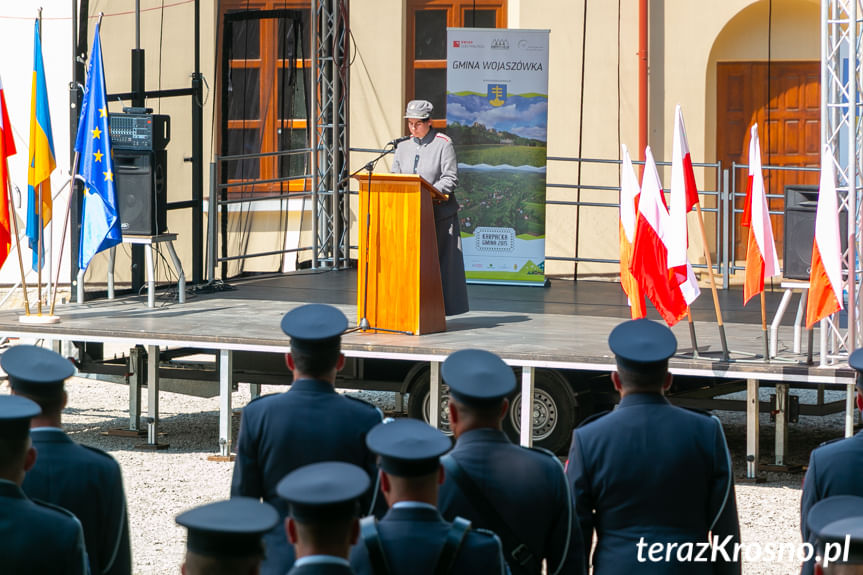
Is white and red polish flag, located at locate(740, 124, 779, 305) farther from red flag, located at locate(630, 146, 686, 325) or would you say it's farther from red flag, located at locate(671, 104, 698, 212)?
red flag, located at locate(630, 146, 686, 325)

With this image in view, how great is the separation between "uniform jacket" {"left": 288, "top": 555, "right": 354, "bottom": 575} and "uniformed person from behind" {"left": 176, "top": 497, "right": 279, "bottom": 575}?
79 millimetres

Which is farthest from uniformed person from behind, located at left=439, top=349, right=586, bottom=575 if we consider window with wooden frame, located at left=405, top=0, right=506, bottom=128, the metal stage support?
window with wooden frame, located at left=405, top=0, right=506, bottom=128

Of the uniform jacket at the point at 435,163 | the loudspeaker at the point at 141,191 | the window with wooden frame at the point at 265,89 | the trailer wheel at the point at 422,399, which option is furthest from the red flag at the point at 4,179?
the window with wooden frame at the point at 265,89

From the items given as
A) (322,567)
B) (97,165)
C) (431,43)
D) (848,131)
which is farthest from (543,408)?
(431,43)

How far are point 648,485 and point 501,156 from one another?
335 inches

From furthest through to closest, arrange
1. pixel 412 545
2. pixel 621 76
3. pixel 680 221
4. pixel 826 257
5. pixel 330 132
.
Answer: pixel 621 76 < pixel 330 132 < pixel 680 221 < pixel 826 257 < pixel 412 545

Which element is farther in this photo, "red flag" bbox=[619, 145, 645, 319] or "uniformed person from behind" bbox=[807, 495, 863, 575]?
"red flag" bbox=[619, 145, 645, 319]

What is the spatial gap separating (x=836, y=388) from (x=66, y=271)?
354 inches

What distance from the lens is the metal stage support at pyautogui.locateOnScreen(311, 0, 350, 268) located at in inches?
472

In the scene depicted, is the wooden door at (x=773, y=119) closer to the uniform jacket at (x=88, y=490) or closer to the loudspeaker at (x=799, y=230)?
the loudspeaker at (x=799, y=230)

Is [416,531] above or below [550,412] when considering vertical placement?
above

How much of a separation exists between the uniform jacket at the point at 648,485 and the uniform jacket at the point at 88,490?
112cm

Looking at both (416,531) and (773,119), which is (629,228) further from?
(773,119)

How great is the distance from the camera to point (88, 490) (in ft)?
9.70
